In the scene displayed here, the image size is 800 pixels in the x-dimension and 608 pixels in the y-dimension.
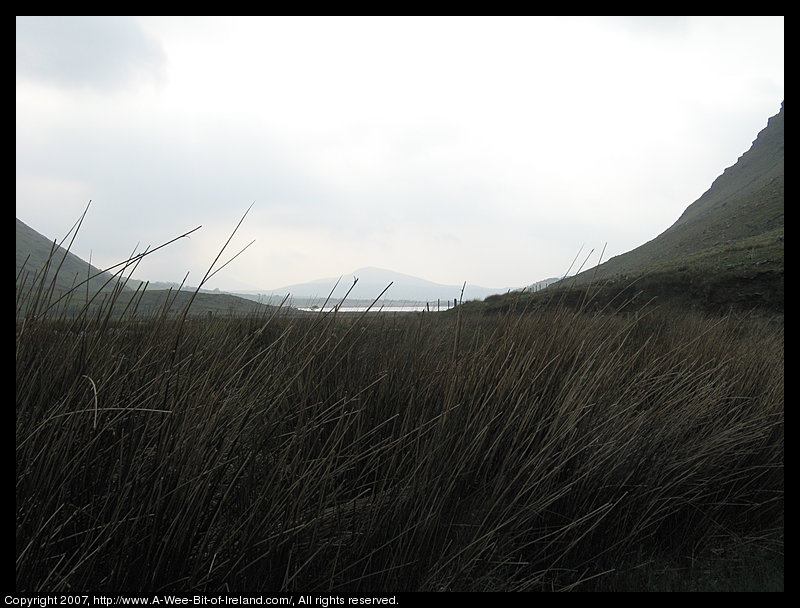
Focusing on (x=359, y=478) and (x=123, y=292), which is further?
(x=123, y=292)

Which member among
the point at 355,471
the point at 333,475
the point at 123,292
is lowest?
the point at 355,471

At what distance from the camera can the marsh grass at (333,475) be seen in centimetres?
125

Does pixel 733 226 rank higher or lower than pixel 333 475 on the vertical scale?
higher

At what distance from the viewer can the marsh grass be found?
125 centimetres

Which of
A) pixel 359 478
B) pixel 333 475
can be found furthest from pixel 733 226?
pixel 333 475

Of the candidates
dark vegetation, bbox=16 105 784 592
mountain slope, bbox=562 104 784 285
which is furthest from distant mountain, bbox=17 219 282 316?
mountain slope, bbox=562 104 784 285

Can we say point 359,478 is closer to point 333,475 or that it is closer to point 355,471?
point 333,475

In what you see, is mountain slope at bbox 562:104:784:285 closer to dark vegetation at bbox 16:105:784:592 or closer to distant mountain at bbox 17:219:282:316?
dark vegetation at bbox 16:105:784:592

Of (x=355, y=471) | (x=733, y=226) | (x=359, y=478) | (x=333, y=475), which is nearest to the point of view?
(x=333, y=475)

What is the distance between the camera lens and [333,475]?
148 cm
